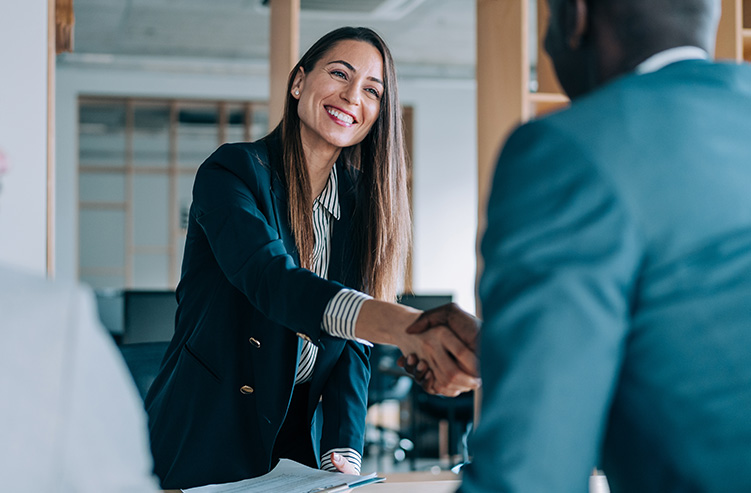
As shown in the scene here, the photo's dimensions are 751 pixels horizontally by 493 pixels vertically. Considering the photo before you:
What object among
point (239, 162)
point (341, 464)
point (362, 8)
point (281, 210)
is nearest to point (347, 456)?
point (341, 464)

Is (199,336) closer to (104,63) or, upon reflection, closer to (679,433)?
(679,433)

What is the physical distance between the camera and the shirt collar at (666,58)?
0.67 metres

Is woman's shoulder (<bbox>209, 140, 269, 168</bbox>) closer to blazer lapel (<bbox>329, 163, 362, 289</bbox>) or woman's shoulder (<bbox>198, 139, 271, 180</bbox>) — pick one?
woman's shoulder (<bbox>198, 139, 271, 180</bbox>)

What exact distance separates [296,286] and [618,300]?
0.69 m

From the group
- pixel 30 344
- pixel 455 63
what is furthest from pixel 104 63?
pixel 30 344

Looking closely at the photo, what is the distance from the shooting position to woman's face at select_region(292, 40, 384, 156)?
1.68 m

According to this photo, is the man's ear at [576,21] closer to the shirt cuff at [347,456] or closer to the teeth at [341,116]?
the teeth at [341,116]

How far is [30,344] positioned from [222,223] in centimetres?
86

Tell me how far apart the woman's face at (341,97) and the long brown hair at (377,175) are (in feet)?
0.06

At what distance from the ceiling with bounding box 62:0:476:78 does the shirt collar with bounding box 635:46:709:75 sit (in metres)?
6.30

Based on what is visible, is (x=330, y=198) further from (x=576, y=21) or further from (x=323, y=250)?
(x=576, y=21)

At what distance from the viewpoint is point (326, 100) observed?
1683 mm

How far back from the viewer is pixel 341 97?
1.68 metres

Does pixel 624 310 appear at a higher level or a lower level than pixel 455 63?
lower
